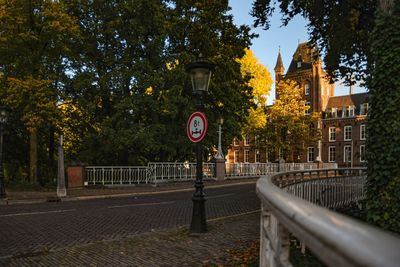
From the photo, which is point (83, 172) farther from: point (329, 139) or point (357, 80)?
point (329, 139)

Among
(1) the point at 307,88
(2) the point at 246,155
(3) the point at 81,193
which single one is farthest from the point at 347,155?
(3) the point at 81,193

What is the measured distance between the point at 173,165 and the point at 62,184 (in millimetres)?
9458

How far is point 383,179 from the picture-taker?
7.54 m

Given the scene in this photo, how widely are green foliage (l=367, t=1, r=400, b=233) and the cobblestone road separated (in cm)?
494

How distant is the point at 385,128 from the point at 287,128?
1707 inches

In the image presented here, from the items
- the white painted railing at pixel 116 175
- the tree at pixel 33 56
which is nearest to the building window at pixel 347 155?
the white painted railing at pixel 116 175

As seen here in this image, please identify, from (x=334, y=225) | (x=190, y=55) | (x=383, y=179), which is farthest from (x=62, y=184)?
(x=334, y=225)

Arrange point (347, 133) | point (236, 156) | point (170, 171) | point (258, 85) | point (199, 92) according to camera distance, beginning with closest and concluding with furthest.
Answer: point (199, 92) → point (170, 171) → point (258, 85) → point (347, 133) → point (236, 156)

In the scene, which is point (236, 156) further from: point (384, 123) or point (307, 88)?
point (384, 123)

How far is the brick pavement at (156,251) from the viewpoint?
6.80m

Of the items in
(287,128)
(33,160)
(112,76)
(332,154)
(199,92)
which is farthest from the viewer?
(332,154)

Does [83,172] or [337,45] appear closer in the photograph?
[337,45]

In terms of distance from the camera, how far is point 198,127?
9.71 m

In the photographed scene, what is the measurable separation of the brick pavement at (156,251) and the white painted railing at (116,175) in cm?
1613
